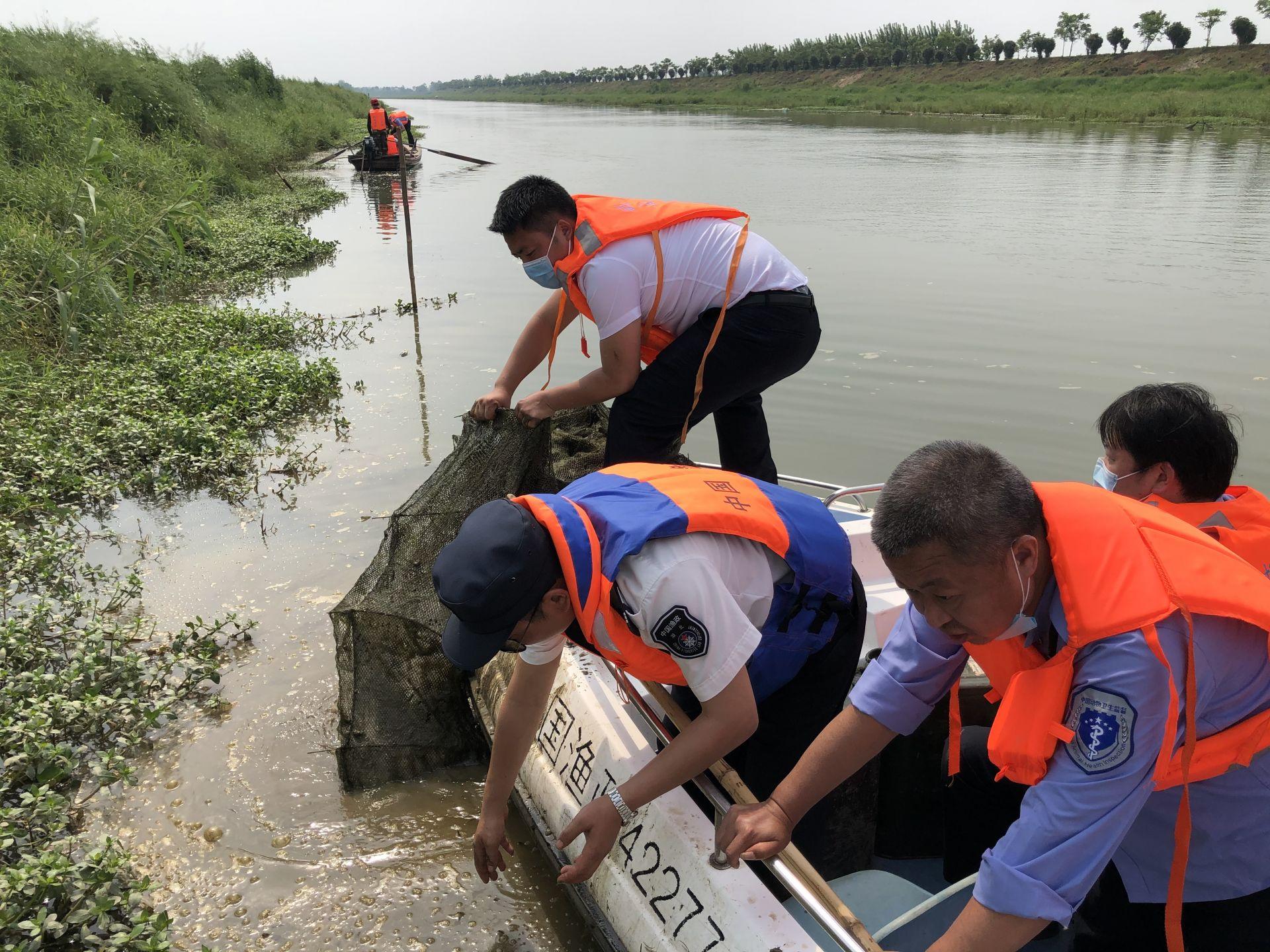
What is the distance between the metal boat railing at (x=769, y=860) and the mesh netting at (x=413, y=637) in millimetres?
754

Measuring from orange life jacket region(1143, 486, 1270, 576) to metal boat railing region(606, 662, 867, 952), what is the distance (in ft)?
4.24

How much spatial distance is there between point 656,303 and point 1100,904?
7.66 feet

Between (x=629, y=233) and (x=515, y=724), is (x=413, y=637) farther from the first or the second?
(x=629, y=233)

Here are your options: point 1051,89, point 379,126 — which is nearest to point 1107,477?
point 379,126

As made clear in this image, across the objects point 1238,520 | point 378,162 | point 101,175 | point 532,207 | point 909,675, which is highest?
point 378,162

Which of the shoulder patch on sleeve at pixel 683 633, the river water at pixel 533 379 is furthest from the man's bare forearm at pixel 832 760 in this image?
the river water at pixel 533 379

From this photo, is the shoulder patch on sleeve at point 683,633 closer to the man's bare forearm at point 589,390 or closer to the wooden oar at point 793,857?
the wooden oar at point 793,857

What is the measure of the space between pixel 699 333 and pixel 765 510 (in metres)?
1.51

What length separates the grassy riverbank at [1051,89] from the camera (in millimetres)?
35844

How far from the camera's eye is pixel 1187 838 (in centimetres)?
158

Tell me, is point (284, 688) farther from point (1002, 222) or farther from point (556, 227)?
point (1002, 222)

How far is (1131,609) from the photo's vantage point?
143cm

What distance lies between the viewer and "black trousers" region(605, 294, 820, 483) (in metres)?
3.48

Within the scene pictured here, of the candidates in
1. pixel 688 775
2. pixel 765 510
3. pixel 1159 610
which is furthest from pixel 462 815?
pixel 1159 610
